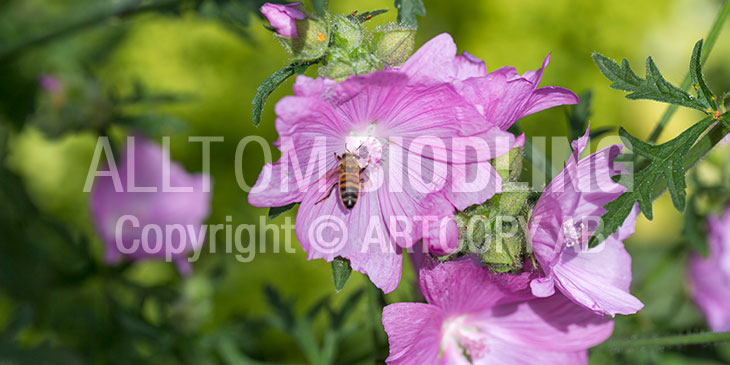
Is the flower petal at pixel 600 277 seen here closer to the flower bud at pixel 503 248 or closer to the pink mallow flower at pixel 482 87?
the flower bud at pixel 503 248

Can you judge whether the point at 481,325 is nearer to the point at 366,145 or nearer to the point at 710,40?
the point at 366,145

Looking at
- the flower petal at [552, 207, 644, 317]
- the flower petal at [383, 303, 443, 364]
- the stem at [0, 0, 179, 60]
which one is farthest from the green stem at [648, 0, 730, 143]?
the stem at [0, 0, 179, 60]

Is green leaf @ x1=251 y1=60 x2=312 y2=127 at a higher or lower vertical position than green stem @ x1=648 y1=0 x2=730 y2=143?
lower


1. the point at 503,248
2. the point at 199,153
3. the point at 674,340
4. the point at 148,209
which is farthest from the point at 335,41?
the point at 199,153

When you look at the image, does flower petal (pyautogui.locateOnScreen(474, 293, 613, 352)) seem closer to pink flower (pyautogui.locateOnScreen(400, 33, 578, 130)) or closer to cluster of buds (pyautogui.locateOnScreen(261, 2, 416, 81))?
pink flower (pyautogui.locateOnScreen(400, 33, 578, 130))

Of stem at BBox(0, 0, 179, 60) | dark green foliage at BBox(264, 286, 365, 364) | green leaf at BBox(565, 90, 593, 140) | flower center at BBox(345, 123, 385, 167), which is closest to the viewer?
flower center at BBox(345, 123, 385, 167)
